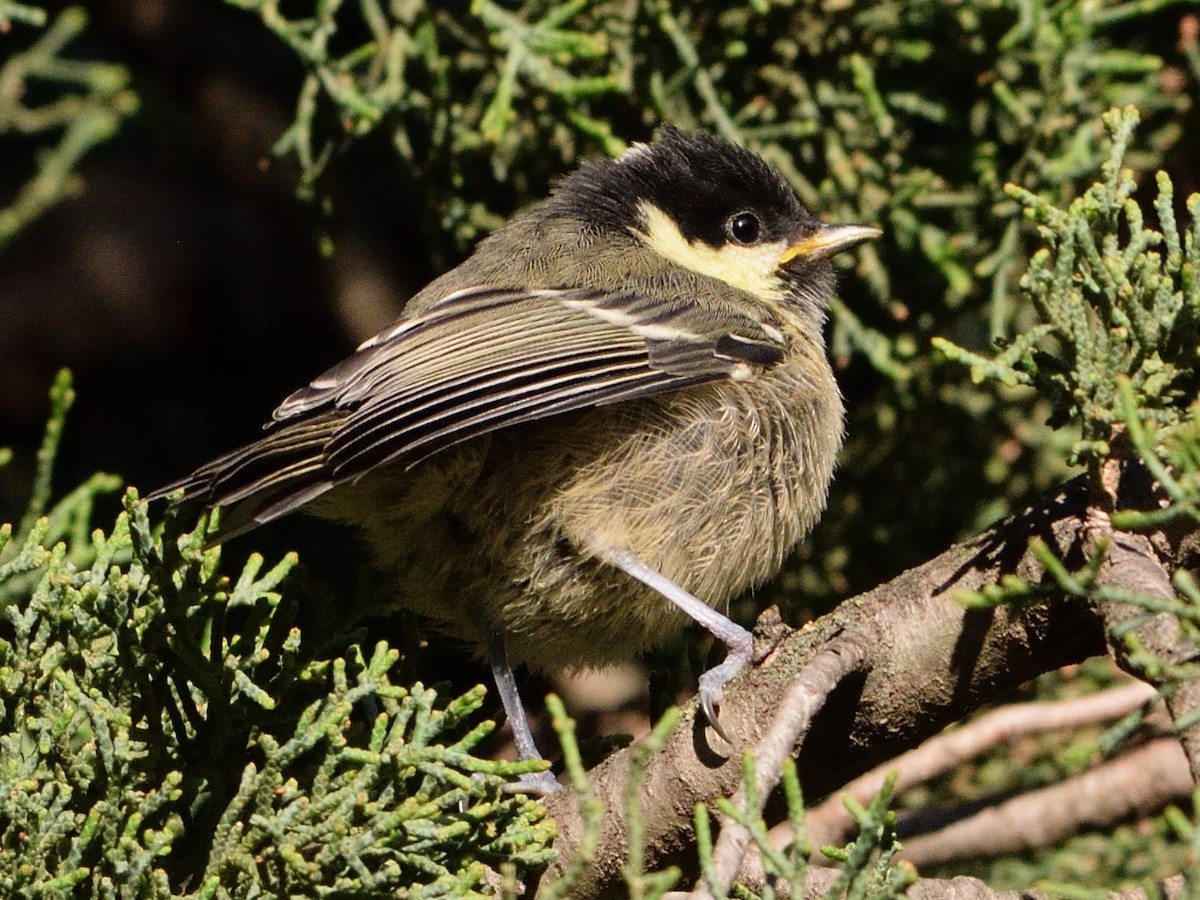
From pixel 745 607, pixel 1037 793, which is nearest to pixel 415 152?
pixel 745 607

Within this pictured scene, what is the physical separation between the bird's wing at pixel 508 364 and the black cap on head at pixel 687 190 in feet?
1.32

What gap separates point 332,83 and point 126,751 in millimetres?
1758

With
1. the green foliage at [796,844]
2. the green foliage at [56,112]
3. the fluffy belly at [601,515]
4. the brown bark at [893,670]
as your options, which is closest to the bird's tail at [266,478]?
the fluffy belly at [601,515]

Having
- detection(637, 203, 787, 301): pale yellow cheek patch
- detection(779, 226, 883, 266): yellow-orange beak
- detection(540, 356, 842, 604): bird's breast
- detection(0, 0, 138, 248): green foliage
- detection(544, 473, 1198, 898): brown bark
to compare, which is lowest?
detection(544, 473, 1198, 898): brown bark

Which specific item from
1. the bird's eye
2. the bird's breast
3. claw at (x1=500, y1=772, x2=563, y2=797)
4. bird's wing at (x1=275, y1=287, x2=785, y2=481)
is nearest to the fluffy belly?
the bird's breast

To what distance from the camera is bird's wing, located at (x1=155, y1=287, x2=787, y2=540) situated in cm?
251

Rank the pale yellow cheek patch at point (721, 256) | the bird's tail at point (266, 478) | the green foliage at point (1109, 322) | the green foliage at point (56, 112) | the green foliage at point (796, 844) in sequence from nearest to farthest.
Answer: the green foliage at point (796, 844), the green foliage at point (1109, 322), the bird's tail at point (266, 478), the pale yellow cheek patch at point (721, 256), the green foliage at point (56, 112)

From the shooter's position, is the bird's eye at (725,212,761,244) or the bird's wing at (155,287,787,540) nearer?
the bird's wing at (155,287,787,540)

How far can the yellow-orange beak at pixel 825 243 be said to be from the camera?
334 centimetres

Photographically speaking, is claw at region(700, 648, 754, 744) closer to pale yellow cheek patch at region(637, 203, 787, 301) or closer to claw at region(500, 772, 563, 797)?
claw at region(500, 772, 563, 797)

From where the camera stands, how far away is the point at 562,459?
279 centimetres

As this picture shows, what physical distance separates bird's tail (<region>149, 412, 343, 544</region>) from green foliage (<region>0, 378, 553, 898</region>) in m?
0.10

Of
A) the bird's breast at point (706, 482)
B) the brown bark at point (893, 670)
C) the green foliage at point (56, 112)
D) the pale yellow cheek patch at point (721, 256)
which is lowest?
the brown bark at point (893, 670)

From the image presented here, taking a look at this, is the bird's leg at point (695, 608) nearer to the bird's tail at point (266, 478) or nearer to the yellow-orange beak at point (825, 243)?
the bird's tail at point (266, 478)
